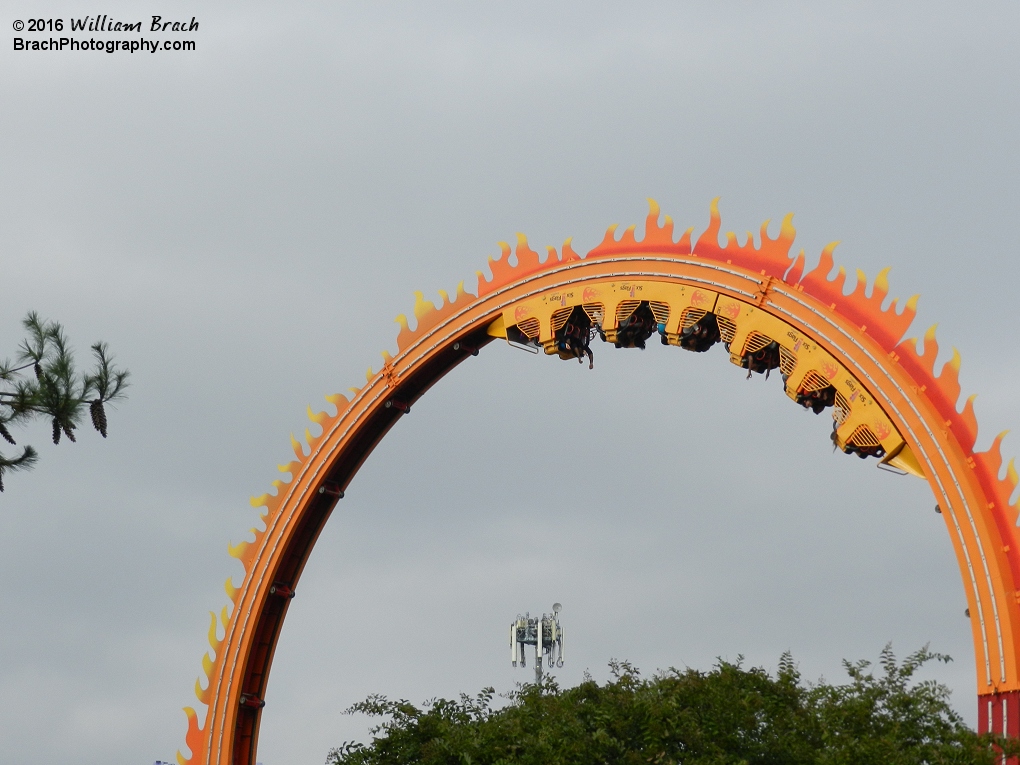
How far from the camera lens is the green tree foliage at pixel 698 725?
461 inches

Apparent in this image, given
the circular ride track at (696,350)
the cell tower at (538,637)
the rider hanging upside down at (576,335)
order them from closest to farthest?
Result: the circular ride track at (696,350), the rider hanging upside down at (576,335), the cell tower at (538,637)

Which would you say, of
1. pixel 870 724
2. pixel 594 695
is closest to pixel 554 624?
pixel 594 695

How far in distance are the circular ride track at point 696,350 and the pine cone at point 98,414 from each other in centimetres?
344

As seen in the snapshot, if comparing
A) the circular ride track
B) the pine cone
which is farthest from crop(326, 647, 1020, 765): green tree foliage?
the pine cone

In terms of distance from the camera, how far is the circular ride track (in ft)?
35.0

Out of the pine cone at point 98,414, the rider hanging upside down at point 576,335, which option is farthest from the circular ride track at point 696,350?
the pine cone at point 98,414

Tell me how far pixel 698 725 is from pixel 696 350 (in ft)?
9.33

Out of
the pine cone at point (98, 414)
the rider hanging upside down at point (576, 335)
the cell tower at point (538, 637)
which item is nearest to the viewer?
the pine cone at point (98, 414)

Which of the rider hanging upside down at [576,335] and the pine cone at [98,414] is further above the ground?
the rider hanging upside down at [576,335]

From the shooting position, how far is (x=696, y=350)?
12.9m

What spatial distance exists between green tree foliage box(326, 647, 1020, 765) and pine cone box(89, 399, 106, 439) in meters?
3.82

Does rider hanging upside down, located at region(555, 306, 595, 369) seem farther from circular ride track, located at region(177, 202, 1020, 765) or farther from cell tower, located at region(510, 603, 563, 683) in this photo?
cell tower, located at region(510, 603, 563, 683)

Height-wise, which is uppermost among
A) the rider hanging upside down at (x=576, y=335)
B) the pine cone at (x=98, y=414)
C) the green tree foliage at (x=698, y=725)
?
the rider hanging upside down at (x=576, y=335)

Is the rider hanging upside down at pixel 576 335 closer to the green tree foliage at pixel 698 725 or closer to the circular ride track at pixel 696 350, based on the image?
the circular ride track at pixel 696 350
